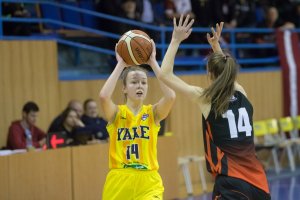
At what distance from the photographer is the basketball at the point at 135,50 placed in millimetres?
6309

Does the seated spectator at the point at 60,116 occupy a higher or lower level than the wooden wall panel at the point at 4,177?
higher

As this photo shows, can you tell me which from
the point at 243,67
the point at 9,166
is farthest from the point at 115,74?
the point at 243,67

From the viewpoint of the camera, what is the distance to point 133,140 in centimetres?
633

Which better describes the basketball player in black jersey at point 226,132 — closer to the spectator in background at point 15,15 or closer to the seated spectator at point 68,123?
the seated spectator at point 68,123

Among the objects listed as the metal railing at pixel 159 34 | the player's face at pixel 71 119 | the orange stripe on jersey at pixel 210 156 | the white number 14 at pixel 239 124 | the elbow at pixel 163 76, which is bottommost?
the orange stripe on jersey at pixel 210 156

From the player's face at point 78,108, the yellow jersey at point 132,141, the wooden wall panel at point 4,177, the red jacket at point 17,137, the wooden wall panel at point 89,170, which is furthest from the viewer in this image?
the player's face at point 78,108

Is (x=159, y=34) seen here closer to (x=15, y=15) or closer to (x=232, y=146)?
(x=15, y=15)

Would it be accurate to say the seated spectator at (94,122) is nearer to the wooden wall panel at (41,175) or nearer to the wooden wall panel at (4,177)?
the wooden wall panel at (41,175)

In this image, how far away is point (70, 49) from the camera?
13.1 m

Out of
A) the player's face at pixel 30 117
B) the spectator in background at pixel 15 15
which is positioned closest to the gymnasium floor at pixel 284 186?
the player's face at pixel 30 117

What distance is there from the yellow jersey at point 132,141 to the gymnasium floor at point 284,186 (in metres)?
5.13

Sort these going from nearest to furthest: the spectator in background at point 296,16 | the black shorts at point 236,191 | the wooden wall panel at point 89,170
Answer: the black shorts at point 236,191
the wooden wall panel at point 89,170
the spectator in background at point 296,16

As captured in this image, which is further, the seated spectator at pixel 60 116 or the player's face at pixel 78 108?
the player's face at pixel 78 108

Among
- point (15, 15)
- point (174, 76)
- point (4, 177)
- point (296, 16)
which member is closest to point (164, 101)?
point (174, 76)
